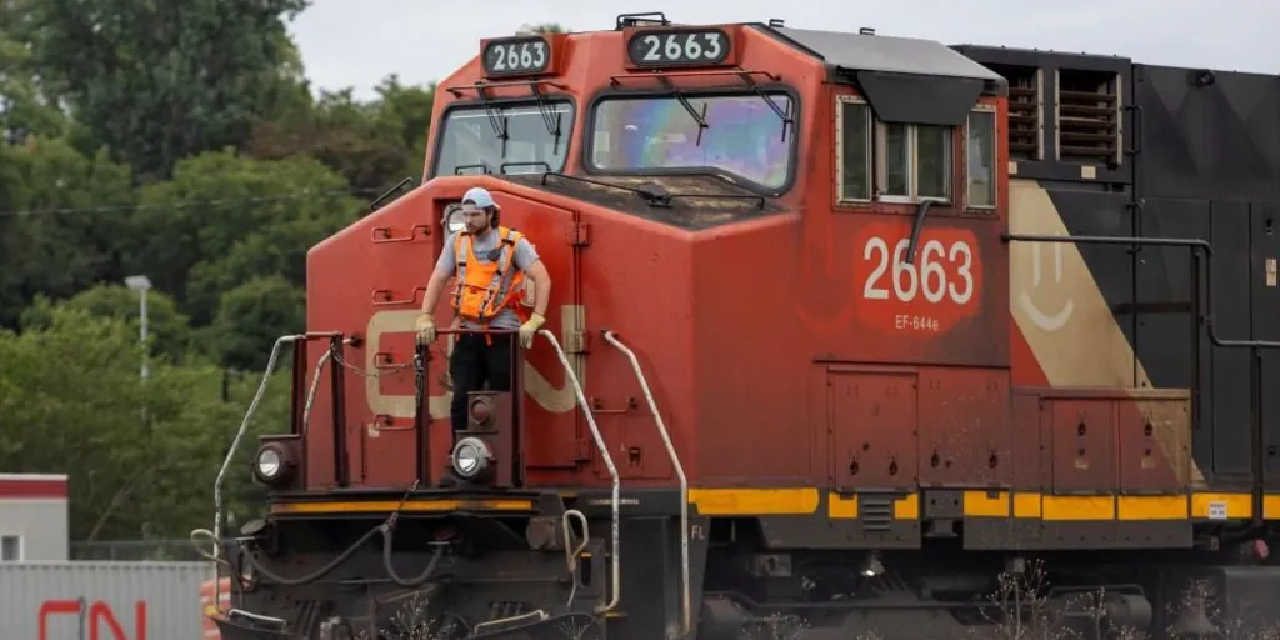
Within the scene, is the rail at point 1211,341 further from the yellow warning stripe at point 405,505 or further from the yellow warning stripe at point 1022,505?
the yellow warning stripe at point 405,505

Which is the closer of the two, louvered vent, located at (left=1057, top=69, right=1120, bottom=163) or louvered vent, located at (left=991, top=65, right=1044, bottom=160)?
louvered vent, located at (left=991, top=65, right=1044, bottom=160)

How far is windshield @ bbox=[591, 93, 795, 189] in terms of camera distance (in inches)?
600

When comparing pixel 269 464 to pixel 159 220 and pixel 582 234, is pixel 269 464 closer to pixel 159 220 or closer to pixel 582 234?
pixel 582 234

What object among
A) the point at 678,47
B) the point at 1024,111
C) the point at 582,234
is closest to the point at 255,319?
the point at 1024,111

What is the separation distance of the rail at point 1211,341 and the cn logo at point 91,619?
537 inches

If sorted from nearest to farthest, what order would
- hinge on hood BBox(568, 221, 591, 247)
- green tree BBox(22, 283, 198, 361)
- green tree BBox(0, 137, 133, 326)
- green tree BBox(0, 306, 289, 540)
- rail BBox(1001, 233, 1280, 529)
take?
hinge on hood BBox(568, 221, 591, 247) < rail BBox(1001, 233, 1280, 529) < green tree BBox(0, 306, 289, 540) < green tree BBox(22, 283, 198, 361) < green tree BBox(0, 137, 133, 326)

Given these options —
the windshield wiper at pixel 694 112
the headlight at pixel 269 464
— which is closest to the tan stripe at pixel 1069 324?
the windshield wiper at pixel 694 112

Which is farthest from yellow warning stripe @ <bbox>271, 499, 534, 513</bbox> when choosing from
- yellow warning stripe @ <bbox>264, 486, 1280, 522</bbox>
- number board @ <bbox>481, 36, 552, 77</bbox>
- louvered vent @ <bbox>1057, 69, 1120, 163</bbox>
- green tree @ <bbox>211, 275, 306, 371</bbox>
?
green tree @ <bbox>211, 275, 306, 371</bbox>

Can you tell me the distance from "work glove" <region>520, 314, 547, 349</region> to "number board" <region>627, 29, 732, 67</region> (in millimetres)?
2064

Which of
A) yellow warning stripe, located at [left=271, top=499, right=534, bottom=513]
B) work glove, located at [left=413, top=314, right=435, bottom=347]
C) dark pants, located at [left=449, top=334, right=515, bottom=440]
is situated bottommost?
yellow warning stripe, located at [left=271, top=499, right=534, bottom=513]

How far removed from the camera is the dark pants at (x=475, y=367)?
47.9 feet

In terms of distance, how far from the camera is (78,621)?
2669 centimetres

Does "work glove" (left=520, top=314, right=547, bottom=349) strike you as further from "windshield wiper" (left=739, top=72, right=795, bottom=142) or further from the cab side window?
the cab side window

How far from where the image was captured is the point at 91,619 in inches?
1073
